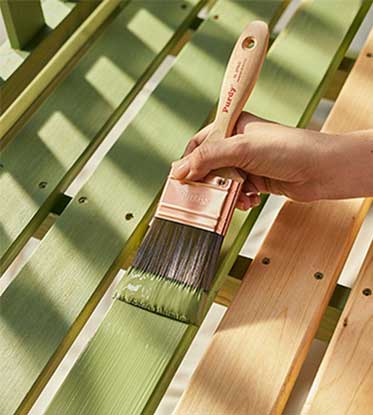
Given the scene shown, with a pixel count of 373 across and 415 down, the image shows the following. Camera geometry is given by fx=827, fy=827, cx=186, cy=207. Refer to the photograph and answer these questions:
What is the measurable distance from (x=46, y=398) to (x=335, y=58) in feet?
3.07

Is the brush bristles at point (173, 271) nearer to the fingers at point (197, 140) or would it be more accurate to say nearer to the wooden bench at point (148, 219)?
the wooden bench at point (148, 219)

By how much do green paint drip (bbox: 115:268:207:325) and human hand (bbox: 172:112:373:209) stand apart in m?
0.18

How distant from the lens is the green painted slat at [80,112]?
1.46 meters

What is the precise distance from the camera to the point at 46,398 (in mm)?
1752

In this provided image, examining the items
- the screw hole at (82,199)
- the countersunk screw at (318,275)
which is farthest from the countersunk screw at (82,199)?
the countersunk screw at (318,275)

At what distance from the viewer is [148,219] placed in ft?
4.71

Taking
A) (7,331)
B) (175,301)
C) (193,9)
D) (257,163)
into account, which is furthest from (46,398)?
(193,9)

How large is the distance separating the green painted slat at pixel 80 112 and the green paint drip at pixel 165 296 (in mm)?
254

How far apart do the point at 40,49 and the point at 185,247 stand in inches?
26.9

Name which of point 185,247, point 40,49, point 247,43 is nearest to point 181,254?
point 185,247

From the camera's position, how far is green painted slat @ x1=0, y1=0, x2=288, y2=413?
1.26 m

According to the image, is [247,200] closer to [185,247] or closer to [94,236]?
[185,247]

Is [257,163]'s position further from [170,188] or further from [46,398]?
[46,398]

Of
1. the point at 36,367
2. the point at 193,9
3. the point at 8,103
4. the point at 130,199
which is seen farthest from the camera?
the point at 193,9
